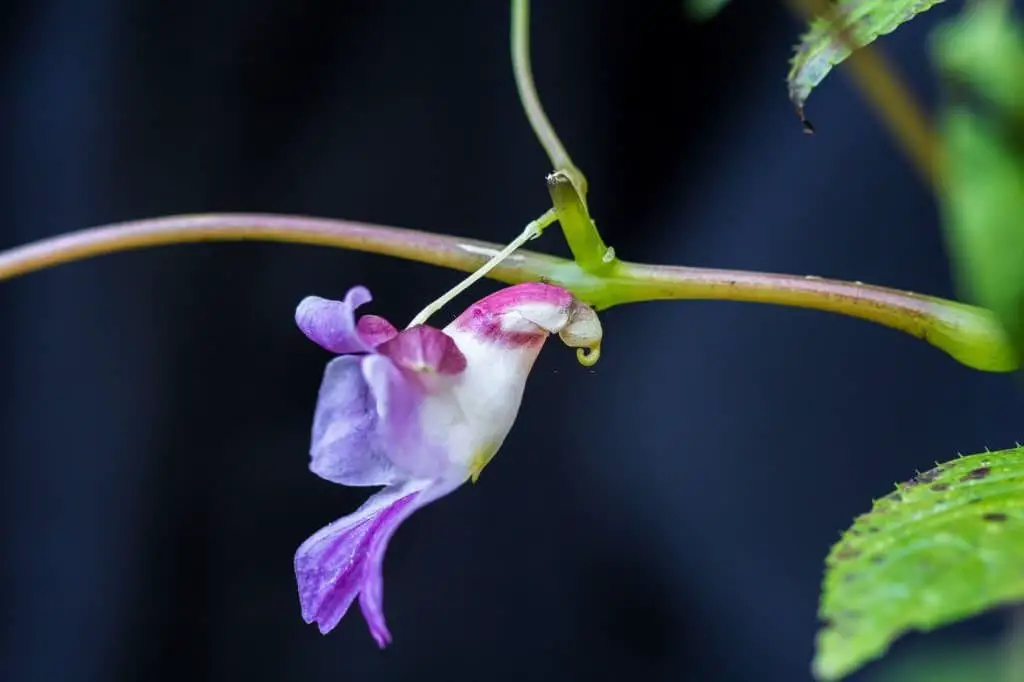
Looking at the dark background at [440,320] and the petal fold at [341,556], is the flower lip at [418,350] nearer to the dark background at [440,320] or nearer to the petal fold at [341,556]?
the petal fold at [341,556]

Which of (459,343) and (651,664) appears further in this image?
(651,664)

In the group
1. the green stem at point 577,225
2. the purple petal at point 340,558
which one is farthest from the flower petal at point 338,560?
the green stem at point 577,225

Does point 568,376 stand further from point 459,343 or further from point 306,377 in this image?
point 459,343

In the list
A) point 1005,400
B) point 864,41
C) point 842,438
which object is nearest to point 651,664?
point 842,438

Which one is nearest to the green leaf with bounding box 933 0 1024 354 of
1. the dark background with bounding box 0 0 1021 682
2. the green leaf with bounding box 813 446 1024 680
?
the green leaf with bounding box 813 446 1024 680

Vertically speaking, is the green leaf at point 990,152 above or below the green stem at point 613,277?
below

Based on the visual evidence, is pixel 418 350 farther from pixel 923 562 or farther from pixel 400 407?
pixel 923 562
